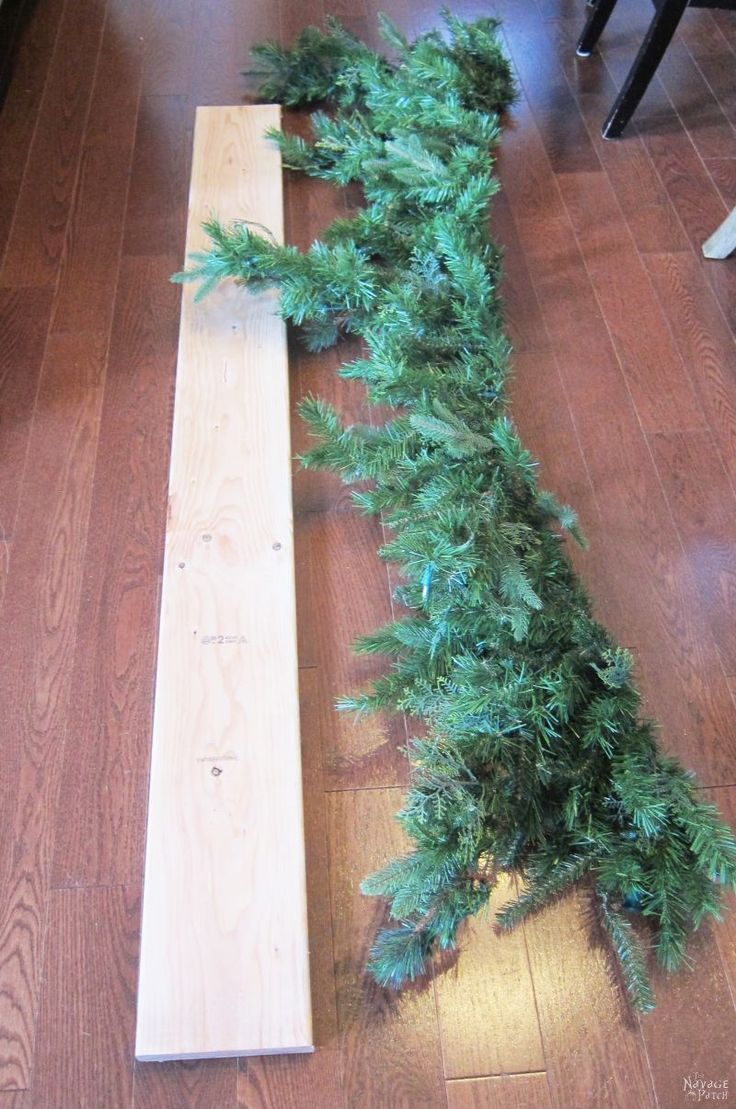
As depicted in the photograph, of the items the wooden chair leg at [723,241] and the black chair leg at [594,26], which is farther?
the black chair leg at [594,26]

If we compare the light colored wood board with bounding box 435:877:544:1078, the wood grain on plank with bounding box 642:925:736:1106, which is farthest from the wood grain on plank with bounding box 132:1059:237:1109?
the wood grain on plank with bounding box 642:925:736:1106

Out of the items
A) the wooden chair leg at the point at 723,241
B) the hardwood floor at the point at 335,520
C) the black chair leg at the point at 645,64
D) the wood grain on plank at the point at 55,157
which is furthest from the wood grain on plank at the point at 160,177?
Answer: the wooden chair leg at the point at 723,241

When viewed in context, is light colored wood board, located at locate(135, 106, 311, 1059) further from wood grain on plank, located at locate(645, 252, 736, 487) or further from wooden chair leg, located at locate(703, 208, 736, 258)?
wooden chair leg, located at locate(703, 208, 736, 258)

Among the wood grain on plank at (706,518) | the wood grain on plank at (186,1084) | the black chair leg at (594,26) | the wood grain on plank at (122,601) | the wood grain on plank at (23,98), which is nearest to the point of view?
the wood grain on plank at (186,1084)

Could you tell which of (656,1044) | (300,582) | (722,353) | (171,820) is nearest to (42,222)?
(300,582)

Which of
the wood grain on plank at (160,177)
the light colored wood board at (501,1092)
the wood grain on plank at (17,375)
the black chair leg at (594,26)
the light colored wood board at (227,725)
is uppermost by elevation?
the black chair leg at (594,26)

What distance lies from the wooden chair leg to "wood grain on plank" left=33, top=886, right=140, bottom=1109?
1682 millimetres

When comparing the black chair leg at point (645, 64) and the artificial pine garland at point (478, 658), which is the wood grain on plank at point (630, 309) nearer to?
the black chair leg at point (645, 64)

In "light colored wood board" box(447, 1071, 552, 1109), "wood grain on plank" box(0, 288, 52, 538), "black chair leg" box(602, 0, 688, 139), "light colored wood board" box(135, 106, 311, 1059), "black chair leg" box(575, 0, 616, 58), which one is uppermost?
"black chair leg" box(575, 0, 616, 58)

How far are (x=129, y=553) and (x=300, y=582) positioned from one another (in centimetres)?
29

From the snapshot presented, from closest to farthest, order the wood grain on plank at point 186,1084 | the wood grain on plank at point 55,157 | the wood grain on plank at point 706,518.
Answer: the wood grain on plank at point 186,1084 < the wood grain on plank at point 706,518 < the wood grain on plank at point 55,157

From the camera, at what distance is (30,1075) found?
1032mm

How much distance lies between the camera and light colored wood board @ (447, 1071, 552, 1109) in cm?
103

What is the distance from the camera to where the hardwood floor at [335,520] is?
1.06 m
